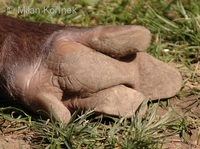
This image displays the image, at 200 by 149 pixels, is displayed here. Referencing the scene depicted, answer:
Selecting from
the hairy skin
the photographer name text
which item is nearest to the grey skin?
the hairy skin

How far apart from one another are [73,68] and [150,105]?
474mm

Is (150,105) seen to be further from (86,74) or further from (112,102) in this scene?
(86,74)

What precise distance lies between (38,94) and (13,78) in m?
0.13

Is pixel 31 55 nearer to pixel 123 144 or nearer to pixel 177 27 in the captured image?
pixel 123 144

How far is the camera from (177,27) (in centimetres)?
351

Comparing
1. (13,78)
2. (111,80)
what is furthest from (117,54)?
(13,78)

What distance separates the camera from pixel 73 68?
2.59 m

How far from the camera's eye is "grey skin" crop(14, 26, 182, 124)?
8.55ft

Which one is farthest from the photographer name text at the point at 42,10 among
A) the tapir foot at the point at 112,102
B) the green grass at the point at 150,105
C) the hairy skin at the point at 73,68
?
the tapir foot at the point at 112,102

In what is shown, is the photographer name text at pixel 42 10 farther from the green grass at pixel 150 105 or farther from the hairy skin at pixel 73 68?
the hairy skin at pixel 73 68

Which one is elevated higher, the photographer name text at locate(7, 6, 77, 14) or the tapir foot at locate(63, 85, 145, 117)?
the photographer name text at locate(7, 6, 77, 14)

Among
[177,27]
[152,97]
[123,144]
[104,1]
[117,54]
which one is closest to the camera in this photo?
[123,144]

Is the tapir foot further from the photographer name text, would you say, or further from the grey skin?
the photographer name text

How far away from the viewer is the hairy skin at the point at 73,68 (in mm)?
2611
